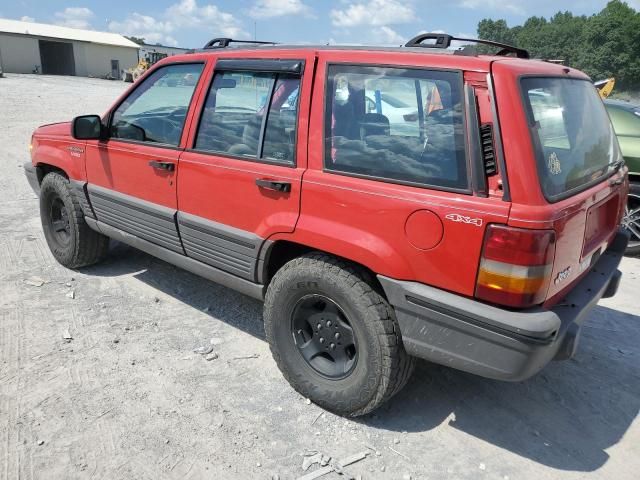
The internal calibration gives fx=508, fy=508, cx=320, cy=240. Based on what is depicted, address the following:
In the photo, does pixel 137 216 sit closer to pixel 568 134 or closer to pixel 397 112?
pixel 397 112

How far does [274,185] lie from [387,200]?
0.71 meters

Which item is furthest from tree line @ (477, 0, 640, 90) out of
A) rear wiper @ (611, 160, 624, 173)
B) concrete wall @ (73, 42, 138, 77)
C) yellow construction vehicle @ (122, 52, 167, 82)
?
rear wiper @ (611, 160, 624, 173)

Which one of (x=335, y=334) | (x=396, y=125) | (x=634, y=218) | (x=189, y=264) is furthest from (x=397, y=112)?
(x=634, y=218)

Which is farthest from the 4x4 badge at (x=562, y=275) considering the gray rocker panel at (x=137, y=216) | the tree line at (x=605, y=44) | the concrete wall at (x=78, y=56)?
the tree line at (x=605, y=44)

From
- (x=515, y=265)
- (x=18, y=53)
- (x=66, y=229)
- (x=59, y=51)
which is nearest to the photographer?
(x=515, y=265)

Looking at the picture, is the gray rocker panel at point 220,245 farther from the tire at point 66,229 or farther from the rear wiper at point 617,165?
the rear wiper at point 617,165

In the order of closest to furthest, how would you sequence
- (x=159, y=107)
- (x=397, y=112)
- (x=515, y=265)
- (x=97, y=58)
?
1. (x=515, y=265)
2. (x=397, y=112)
3. (x=159, y=107)
4. (x=97, y=58)

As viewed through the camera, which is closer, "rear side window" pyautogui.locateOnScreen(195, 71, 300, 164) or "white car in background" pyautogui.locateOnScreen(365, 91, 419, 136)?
"white car in background" pyautogui.locateOnScreen(365, 91, 419, 136)

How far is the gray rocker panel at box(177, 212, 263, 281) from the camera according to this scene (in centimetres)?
305

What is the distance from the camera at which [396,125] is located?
8.25 feet

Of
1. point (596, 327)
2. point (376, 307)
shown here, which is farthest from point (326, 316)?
point (596, 327)

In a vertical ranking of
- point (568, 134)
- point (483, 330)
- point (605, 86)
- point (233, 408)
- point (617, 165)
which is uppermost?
point (605, 86)

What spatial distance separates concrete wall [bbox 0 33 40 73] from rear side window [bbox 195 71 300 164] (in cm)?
5028

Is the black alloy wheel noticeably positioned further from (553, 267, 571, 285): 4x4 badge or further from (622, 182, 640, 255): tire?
(622, 182, 640, 255): tire
